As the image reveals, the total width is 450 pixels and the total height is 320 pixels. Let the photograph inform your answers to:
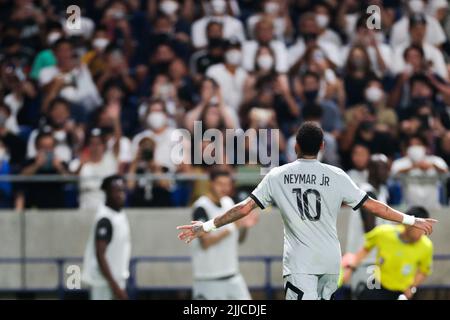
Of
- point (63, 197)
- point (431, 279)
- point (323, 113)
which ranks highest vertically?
point (323, 113)

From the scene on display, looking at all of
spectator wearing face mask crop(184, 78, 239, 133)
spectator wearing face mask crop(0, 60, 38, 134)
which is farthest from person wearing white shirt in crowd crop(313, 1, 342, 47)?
spectator wearing face mask crop(0, 60, 38, 134)

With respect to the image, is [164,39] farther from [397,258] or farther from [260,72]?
[397,258]

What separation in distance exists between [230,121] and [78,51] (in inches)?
120

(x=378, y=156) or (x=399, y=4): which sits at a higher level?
(x=399, y=4)

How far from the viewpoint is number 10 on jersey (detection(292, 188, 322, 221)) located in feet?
31.5

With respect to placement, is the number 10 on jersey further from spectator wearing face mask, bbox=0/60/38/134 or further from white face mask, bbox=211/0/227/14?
white face mask, bbox=211/0/227/14

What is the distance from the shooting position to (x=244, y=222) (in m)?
14.4

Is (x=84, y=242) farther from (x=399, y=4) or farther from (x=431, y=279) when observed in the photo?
(x=399, y=4)

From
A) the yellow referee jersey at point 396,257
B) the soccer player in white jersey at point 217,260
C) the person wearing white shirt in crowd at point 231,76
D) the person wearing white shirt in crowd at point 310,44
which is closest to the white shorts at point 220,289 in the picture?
the soccer player in white jersey at point 217,260

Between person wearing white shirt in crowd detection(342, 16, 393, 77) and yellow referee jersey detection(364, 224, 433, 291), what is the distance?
4.79 m

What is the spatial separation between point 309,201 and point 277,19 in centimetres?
866

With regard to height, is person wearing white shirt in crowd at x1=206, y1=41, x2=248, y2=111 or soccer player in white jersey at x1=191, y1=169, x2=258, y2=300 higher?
person wearing white shirt in crowd at x1=206, y1=41, x2=248, y2=111

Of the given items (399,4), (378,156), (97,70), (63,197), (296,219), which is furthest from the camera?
(399,4)

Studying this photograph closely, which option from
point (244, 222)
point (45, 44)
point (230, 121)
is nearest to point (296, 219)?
point (244, 222)
